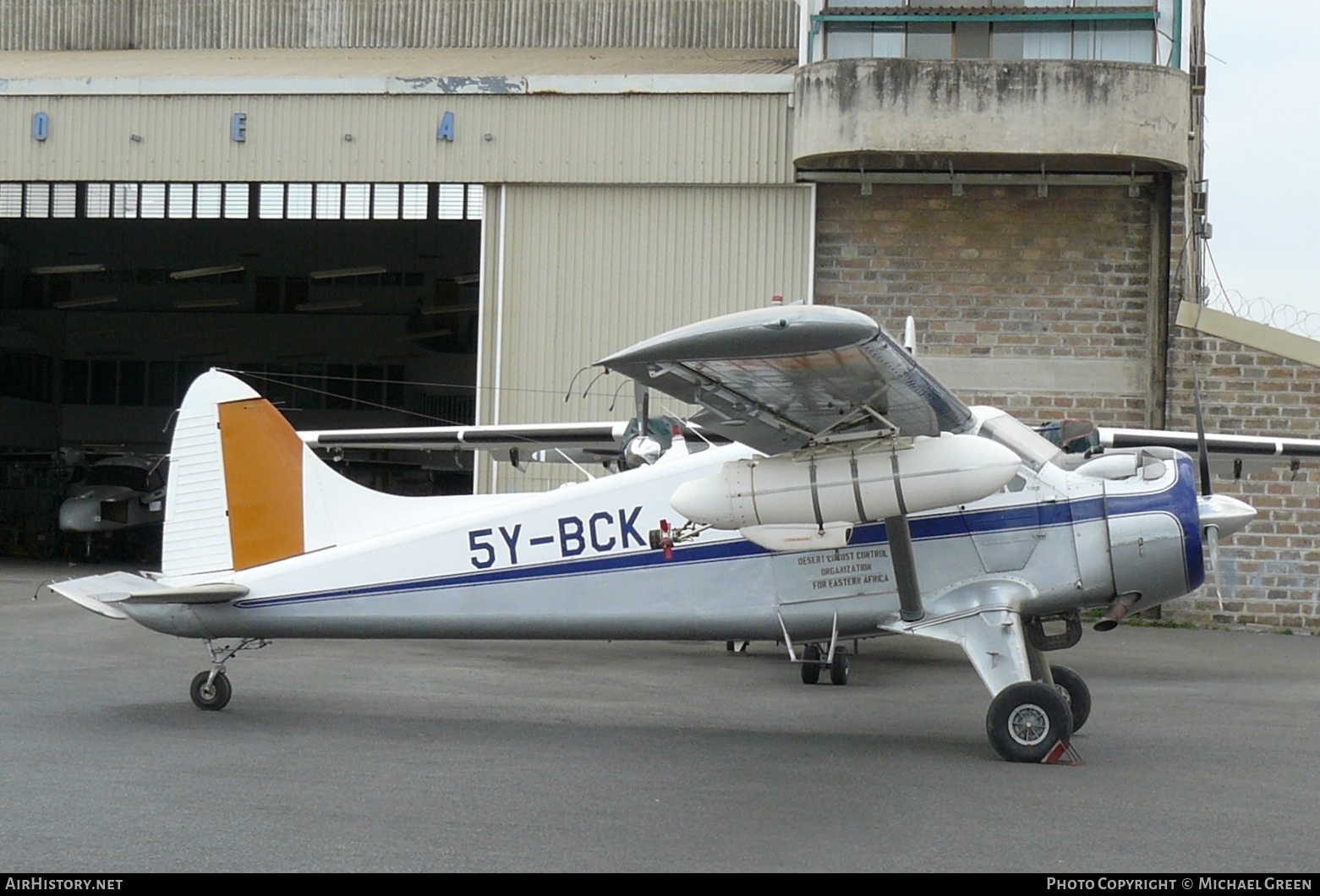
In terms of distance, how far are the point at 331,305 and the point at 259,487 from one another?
1061 inches

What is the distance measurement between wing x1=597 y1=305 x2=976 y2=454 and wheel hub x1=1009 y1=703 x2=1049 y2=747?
1662 mm

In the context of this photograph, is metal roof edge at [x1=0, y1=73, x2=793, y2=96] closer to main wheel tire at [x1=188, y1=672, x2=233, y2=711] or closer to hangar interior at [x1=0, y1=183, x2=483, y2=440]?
hangar interior at [x1=0, y1=183, x2=483, y2=440]

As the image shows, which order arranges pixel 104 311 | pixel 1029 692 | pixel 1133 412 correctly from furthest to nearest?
pixel 104 311, pixel 1133 412, pixel 1029 692

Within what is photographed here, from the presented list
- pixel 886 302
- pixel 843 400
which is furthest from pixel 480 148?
pixel 843 400

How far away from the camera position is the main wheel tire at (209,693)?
9.48m

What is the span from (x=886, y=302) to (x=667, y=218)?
314 cm

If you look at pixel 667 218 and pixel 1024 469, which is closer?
pixel 1024 469

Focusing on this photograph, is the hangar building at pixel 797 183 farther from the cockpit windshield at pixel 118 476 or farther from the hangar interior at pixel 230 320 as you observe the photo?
the hangar interior at pixel 230 320

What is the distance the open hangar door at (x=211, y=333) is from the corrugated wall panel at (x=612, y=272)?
816cm

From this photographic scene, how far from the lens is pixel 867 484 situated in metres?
7.78

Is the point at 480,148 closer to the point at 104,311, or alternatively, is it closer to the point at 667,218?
the point at 667,218

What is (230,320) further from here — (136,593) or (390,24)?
(136,593)
